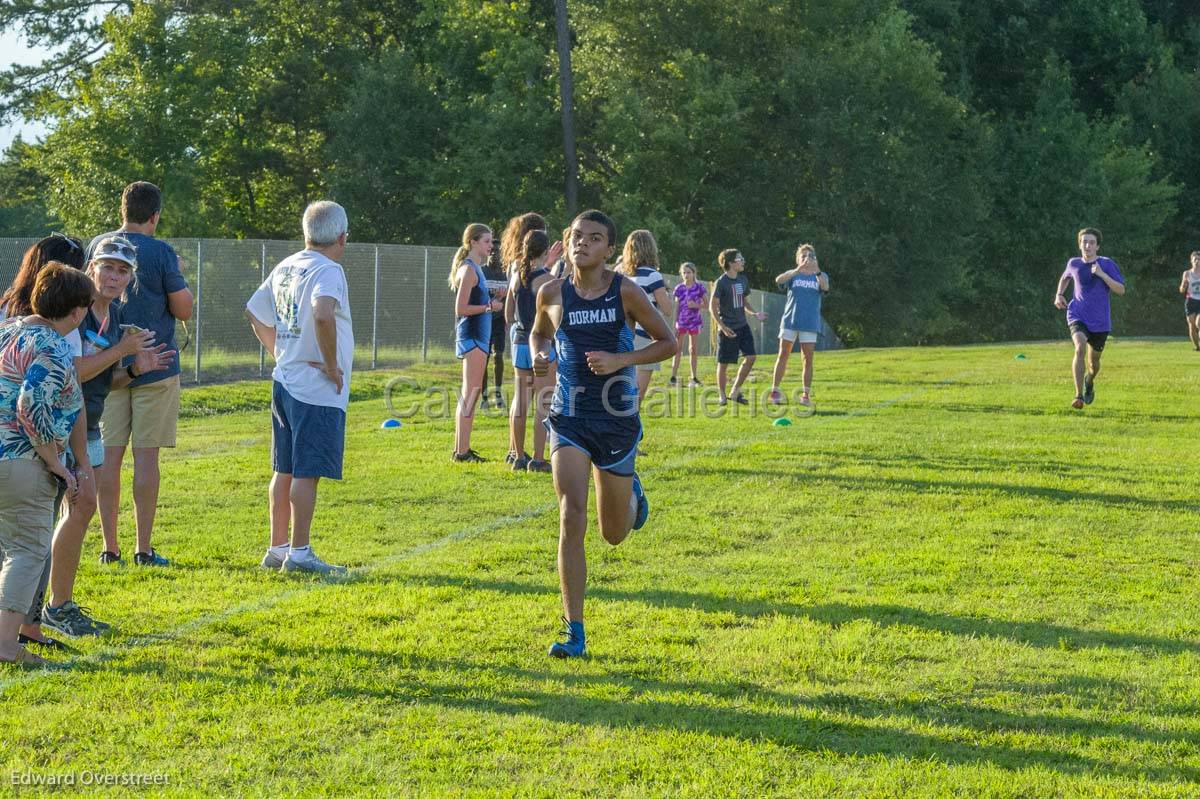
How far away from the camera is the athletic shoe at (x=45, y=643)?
229 inches

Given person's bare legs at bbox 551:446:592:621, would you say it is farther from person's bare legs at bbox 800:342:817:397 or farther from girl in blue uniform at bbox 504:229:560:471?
person's bare legs at bbox 800:342:817:397

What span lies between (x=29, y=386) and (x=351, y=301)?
19.7m

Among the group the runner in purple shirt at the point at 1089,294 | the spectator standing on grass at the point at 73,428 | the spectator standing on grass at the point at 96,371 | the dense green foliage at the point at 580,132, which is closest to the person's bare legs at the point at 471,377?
the spectator standing on grass at the point at 96,371

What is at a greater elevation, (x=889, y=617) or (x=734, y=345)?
(x=734, y=345)

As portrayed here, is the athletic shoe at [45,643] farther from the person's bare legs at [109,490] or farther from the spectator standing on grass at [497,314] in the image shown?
the spectator standing on grass at [497,314]

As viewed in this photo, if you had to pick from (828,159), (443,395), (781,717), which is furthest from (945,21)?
(781,717)

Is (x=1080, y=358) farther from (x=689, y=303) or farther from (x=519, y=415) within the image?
(x=519, y=415)

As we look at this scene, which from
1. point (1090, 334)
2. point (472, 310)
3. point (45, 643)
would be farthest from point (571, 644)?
point (1090, 334)

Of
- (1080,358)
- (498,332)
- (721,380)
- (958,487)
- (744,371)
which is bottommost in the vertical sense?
(958,487)

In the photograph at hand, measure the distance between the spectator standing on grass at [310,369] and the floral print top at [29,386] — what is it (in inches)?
77.3

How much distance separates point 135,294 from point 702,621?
353 cm

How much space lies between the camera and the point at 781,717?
16.7ft

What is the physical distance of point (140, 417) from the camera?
7.48 meters

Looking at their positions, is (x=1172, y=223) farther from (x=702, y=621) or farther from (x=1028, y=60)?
(x=702, y=621)
